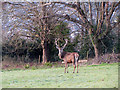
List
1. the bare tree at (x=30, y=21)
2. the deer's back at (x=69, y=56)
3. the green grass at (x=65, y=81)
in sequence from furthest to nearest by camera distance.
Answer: the bare tree at (x=30, y=21), the deer's back at (x=69, y=56), the green grass at (x=65, y=81)

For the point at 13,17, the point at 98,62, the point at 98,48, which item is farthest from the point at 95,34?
the point at 13,17

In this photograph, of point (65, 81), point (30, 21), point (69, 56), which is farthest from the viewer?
point (30, 21)

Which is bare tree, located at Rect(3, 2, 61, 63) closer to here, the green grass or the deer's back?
the deer's back

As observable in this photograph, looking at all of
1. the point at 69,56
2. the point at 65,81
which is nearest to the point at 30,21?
the point at 69,56

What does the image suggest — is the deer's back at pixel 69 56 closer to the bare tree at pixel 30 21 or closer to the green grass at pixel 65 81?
the green grass at pixel 65 81

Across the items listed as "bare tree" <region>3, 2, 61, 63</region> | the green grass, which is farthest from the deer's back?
"bare tree" <region>3, 2, 61, 63</region>

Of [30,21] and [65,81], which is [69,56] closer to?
[65,81]

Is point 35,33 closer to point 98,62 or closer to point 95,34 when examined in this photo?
point 95,34

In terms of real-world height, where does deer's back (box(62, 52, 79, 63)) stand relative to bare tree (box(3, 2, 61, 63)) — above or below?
below

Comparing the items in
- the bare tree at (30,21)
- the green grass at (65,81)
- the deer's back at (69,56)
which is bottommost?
the green grass at (65,81)

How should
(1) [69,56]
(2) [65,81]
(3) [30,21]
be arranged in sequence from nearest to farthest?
(2) [65,81] < (1) [69,56] < (3) [30,21]

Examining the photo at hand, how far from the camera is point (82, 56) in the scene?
3016 centimetres

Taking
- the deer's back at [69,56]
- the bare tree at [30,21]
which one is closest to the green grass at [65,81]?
the deer's back at [69,56]

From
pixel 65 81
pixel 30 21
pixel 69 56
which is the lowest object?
pixel 65 81
